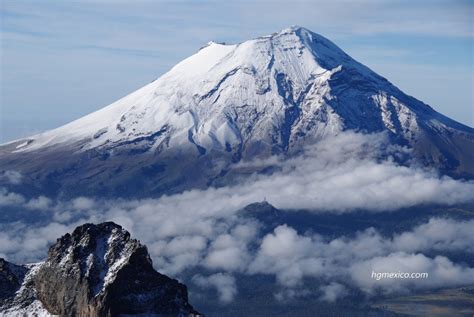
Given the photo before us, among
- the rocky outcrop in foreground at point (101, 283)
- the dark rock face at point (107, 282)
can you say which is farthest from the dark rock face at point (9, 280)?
the dark rock face at point (107, 282)

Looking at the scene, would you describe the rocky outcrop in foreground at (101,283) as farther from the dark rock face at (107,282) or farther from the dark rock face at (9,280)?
the dark rock face at (9,280)

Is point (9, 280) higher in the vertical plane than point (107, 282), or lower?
higher

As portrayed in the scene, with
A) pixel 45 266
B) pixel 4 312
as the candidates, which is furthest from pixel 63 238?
pixel 4 312

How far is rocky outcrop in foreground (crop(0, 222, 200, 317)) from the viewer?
257 feet

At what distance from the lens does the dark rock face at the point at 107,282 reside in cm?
7819

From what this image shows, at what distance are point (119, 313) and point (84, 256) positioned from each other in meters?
6.32

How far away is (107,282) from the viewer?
78.5 meters

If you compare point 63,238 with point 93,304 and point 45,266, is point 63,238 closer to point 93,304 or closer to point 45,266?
point 45,266

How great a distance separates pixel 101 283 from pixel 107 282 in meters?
0.58

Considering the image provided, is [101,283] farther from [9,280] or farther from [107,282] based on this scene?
[9,280]

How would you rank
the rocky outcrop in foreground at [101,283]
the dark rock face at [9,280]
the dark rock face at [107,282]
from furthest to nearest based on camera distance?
the dark rock face at [9,280], the rocky outcrop in foreground at [101,283], the dark rock face at [107,282]

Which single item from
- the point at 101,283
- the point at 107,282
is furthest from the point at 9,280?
the point at 107,282

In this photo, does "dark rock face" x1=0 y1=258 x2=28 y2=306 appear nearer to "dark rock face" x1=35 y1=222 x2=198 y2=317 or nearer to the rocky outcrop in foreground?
the rocky outcrop in foreground

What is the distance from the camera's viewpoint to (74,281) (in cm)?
7956
